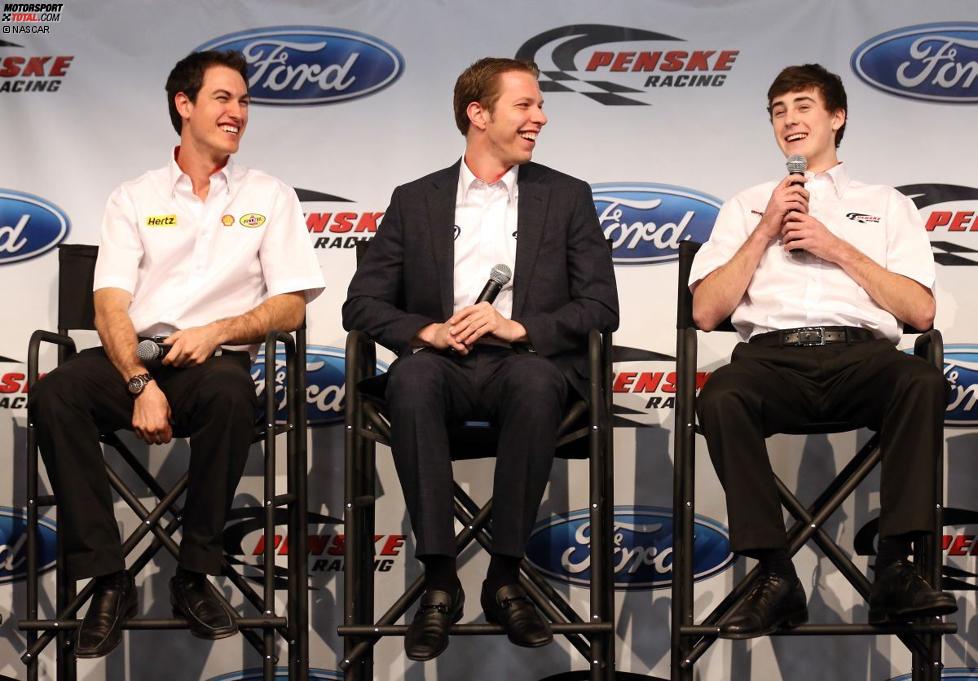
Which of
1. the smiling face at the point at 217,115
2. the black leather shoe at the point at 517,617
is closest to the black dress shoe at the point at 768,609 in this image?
the black leather shoe at the point at 517,617

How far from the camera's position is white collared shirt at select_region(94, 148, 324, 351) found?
136 inches

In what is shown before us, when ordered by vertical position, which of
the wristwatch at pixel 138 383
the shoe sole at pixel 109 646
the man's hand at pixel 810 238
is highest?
the man's hand at pixel 810 238

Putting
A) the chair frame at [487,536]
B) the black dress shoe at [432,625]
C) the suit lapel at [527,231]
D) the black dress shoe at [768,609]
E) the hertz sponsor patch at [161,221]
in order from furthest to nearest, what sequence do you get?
the hertz sponsor patch at [161,221], the suit lapel at [527,231], the chair frame at [487,536], the black dress shoe at [768,609], the black dress shoe at [432,625]

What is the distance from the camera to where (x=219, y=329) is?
3.30m

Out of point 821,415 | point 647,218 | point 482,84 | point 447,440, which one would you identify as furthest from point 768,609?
point 482,84

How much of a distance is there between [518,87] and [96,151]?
4.74 feet

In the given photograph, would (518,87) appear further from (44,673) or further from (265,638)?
Result: (44,673)

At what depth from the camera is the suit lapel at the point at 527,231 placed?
128 inches

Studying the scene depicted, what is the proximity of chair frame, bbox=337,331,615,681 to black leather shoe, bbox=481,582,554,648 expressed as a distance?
44 millimetres

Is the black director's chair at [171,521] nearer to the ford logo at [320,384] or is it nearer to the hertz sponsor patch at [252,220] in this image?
the hertz sponsor patch at [252,220]

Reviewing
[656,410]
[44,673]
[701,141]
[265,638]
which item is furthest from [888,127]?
[44,673]

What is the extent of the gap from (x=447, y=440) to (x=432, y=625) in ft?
1.43

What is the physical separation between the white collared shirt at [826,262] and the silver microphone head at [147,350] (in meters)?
1.41

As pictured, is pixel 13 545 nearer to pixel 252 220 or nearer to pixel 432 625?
pixel 252 220
